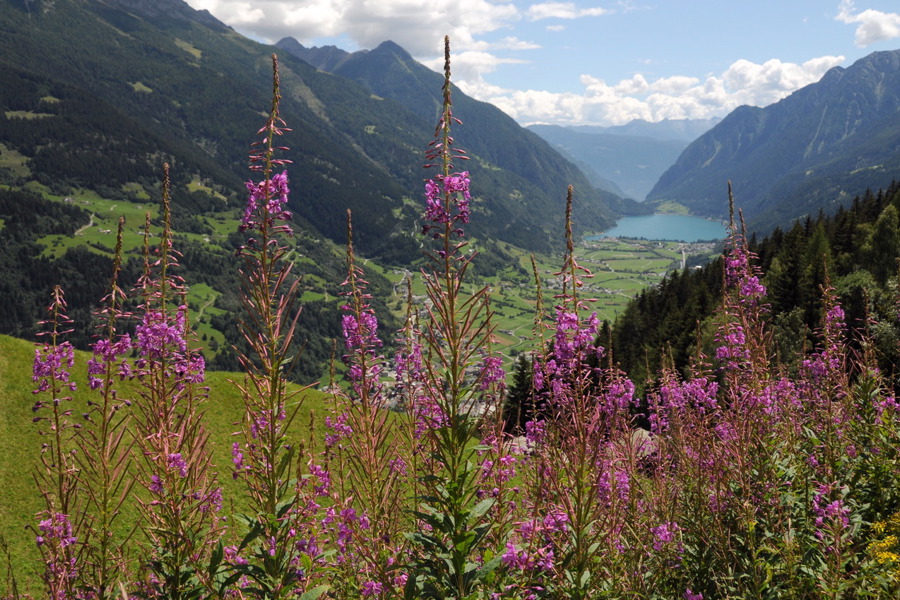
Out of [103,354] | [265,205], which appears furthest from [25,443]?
[265,205]

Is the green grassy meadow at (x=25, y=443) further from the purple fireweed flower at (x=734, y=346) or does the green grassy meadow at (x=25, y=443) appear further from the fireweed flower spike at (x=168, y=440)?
the purple fireweed flower at (x=734, y=346)

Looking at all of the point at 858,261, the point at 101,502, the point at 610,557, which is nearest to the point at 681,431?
the point at 610,557

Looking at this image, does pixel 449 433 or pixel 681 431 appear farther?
pixel 681 431

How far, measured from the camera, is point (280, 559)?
15.7ft

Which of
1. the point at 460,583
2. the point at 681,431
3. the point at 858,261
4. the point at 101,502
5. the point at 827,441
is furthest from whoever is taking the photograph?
the point at 858,261

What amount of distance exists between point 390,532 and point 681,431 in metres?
5.24

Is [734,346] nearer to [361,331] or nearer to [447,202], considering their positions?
[361,331]

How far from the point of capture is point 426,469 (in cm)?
628

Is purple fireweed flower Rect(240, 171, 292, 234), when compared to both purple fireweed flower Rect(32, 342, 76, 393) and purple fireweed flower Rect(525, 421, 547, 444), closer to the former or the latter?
purple fireweed flower Rect(32, 342, 76, 393)

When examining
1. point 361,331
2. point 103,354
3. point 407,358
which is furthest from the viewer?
point 407,358

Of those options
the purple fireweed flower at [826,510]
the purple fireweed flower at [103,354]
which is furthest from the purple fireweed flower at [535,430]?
the purple fireweed flower at [103,354]

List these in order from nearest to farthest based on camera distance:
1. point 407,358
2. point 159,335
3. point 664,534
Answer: point 159,335 < point 664,534 < point 407,358

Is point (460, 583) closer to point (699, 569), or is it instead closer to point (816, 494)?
point (699, 569)

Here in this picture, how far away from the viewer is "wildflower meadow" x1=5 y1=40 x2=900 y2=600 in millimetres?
4703
